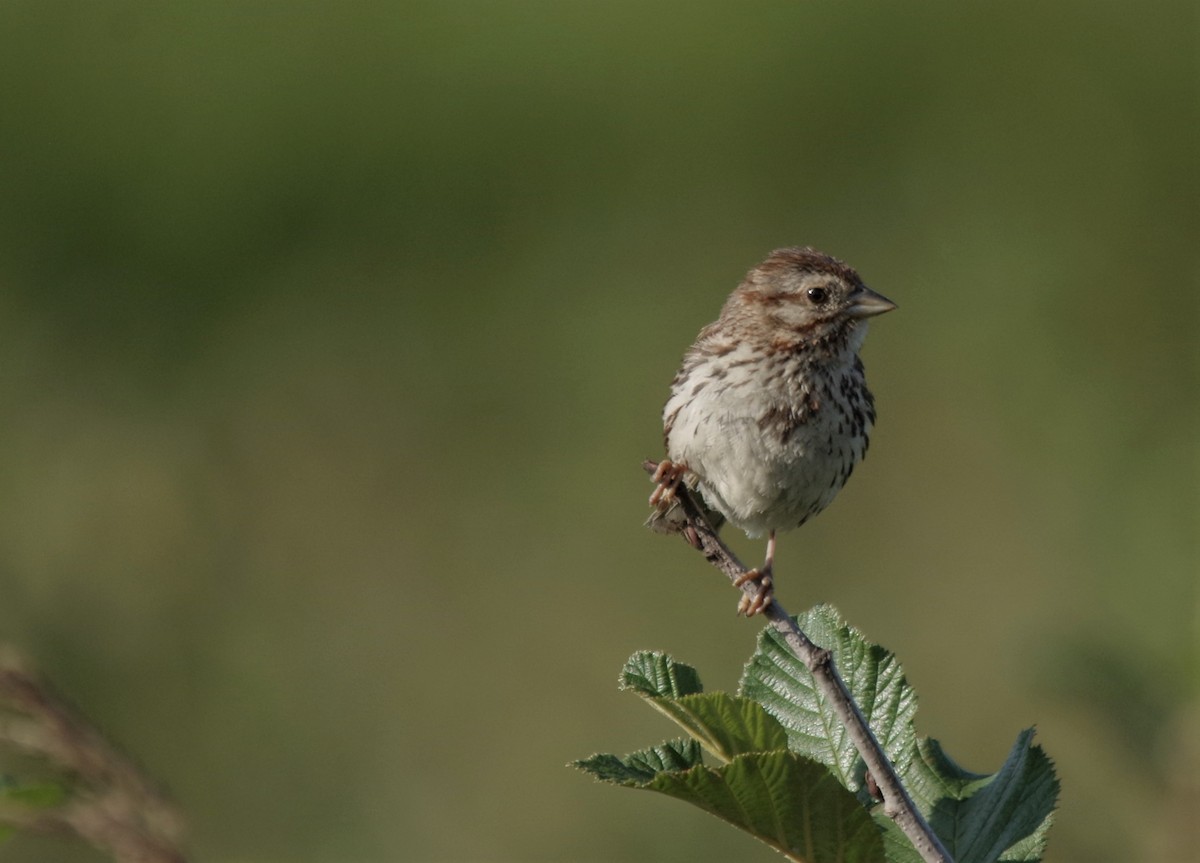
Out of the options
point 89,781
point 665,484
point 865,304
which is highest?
point 865,304

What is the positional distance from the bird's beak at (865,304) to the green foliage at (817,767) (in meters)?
1.82

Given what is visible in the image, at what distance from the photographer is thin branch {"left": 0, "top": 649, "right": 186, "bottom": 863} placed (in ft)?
7.04

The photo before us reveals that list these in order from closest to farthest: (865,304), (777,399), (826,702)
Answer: (826,702) < (777,399) < (865,304)

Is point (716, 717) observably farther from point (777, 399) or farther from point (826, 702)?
point (777, 399)

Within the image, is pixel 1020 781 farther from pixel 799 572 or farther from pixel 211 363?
pixel 211 363

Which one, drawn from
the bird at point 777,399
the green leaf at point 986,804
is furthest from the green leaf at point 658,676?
the bird at point 777,399

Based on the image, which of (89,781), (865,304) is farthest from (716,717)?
(865,304)

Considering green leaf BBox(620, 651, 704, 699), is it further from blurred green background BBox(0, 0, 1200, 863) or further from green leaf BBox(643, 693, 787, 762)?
blurred green background BBox(0, 0, 1200, 863)

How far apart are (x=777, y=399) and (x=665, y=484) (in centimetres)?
54

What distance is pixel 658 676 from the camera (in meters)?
1.90

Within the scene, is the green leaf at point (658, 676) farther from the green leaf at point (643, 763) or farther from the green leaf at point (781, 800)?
the green leaf at point (781, 800)

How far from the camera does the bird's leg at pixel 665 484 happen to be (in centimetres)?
304

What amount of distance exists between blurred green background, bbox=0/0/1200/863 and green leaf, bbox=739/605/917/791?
2.76 metres

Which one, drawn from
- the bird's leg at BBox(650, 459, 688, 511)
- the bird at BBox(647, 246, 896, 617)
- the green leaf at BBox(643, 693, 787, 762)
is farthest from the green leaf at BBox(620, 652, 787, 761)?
the bird at BBox(647, 246, 896, 617)
